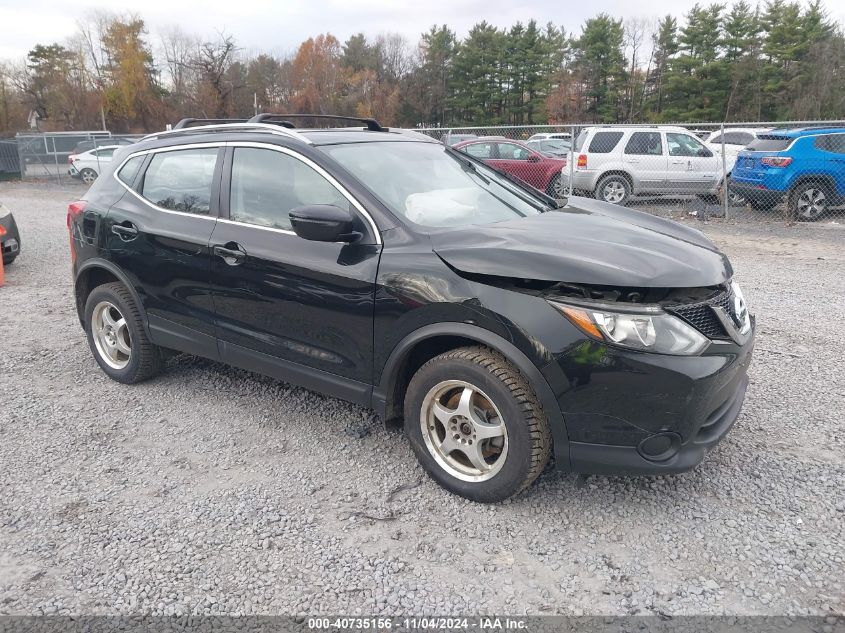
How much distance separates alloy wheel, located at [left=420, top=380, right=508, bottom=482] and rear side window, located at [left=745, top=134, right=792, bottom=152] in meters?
10.7

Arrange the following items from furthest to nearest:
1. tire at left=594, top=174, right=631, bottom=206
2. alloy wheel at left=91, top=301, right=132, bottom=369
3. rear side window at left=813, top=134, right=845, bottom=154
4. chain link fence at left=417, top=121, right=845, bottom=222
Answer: tire at left=594, top=174, right=631, bottom=206 → chain link fence at left=417, top=121, right=845, bottom=222 → rear side window at left=813, top=134, right=845, bottom=154 → alloy wheel at left=91, top=301, right=132, bottom=369

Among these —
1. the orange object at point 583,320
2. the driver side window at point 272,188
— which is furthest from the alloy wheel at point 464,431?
the driver side window at point 272,188

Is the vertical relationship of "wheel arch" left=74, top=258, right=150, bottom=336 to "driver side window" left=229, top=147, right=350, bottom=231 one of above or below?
below

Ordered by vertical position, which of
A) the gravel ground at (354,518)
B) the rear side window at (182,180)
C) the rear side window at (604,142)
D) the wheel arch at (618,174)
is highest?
the rear side window at (604,142)

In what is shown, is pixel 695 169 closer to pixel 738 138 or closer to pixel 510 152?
pixel 510 152

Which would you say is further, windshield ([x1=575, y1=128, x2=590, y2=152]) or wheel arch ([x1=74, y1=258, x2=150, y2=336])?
windshield ([x1=575, y1=128, x2=590, y2=152])

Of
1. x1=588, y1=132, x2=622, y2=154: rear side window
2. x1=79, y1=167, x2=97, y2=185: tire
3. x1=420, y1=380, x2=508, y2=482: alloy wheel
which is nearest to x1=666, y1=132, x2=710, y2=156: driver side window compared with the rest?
x1=588, y1=132, x2=622, y2=154: rear side window

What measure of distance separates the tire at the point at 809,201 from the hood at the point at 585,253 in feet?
31.4

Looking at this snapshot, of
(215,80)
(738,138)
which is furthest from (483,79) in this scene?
(738,138)

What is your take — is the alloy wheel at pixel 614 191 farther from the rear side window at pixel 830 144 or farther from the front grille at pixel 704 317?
the front grille at pixel 704 317

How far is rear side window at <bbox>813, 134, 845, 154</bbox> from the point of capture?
35.8 ft

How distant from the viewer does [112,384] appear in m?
4.61

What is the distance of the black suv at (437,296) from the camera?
261 cm

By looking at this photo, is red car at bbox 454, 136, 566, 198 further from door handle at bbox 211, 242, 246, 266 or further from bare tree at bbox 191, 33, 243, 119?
bare tree at bbox 191, 33, 243, 119
